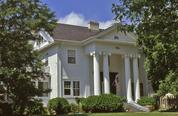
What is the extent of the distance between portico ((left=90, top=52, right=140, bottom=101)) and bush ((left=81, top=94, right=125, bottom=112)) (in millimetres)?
2296

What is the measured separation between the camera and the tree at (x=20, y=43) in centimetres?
2403

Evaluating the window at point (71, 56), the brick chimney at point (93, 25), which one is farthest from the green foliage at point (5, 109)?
the brick chimney at point (93, 25)

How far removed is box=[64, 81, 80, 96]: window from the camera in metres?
35.7

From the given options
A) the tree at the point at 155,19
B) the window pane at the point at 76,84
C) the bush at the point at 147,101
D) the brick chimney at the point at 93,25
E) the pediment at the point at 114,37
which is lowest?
the bush at the point at 147,101

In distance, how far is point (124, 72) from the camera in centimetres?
3872

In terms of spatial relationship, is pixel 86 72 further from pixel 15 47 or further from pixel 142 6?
pixel 142 6

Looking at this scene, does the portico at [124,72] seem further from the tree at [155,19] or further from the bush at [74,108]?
the tree at [155,19]

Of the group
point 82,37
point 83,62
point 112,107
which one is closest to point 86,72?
point 83,62

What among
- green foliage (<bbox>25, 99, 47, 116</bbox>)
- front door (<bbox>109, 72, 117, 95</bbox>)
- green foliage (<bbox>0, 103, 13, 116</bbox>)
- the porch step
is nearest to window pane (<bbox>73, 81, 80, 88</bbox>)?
front door (<bbox>109, 72, 117, 95</bbox>)

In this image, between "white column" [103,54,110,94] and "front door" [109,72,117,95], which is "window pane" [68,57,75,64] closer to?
"white column" [103,54,110,94]

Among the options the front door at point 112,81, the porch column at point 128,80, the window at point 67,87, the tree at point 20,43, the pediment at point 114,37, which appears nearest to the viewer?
the tree at point 20,43

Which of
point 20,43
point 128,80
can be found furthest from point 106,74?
point 20,43

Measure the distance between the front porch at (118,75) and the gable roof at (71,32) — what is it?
8.54ft

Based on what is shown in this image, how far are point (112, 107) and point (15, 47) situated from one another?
11.2 metres
